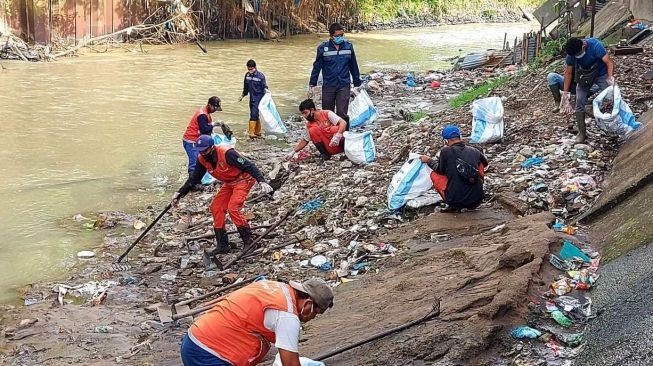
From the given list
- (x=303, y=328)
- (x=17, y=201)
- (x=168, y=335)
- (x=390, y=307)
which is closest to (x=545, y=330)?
(x=390, y=307)

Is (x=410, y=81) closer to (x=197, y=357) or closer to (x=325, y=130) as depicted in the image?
(x=325, y=130)

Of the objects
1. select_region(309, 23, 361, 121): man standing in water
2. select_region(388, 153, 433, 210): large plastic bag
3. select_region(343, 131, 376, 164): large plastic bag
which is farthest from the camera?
select_region(309, 23, 361, 121): man standing in water

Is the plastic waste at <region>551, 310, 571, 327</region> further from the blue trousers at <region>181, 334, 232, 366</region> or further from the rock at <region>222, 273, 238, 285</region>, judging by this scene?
the rock at <region>222, 273, 238, 285</region>

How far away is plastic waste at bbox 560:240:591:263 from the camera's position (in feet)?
15.9

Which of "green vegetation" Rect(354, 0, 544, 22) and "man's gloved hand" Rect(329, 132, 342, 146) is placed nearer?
"man's gloved hand" Rect(329, 132, 342, 146)

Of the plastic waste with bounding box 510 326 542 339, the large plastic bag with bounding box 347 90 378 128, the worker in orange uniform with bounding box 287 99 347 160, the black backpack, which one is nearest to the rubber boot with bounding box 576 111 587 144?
the black backpack

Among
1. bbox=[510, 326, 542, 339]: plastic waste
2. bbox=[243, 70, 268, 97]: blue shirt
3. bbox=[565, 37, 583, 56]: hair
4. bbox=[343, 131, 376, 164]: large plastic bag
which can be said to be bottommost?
bbox=[510, 326, 542, 339]: plastic waste

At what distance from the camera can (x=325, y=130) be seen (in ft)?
29.6

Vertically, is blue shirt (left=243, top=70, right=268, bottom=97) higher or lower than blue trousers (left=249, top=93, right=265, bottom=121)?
higher

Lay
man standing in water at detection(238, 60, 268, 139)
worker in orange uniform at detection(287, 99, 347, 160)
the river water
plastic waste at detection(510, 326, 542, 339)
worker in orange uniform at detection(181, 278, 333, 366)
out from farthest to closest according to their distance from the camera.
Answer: man standing in water at detection(238, 60, 268, 139)
worker in orange uniform at detection(287, 99, 347, 160)
the river water
plastic waste at detection(510, 326, 542, 339)
worker in orange uniform at detection(181, 278, 333, 366)

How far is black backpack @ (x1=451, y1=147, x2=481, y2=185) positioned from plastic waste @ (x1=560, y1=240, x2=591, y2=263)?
4.52 feet

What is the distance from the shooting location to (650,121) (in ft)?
22.8

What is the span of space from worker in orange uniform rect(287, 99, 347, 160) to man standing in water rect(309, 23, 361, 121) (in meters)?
0.78

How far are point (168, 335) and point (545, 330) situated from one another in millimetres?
2873
